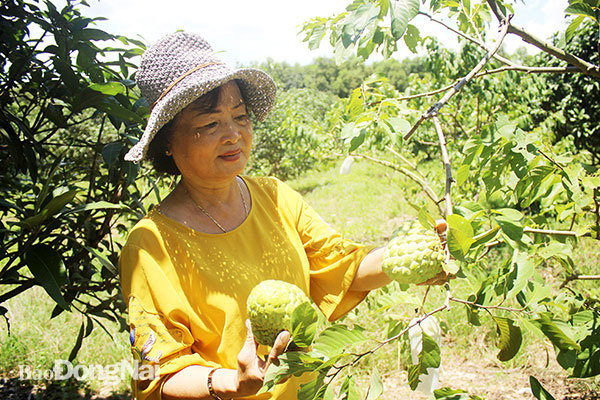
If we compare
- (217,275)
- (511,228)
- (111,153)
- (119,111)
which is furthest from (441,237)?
(111,153)

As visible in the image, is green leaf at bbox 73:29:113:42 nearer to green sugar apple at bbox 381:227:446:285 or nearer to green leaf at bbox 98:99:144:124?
green leaf at bbox 98:99:144:124

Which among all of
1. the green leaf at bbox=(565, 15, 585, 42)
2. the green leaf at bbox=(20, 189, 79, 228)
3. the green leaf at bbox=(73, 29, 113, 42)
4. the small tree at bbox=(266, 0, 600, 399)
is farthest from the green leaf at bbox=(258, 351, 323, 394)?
the green leaf at bbox=(73, 29, 113, 42)

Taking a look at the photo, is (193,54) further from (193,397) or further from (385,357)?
(385,357)

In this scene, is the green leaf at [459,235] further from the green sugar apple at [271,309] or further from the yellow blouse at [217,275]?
the yellow blouse at [217,275]

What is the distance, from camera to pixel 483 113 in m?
3.65

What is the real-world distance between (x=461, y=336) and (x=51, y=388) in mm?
2502

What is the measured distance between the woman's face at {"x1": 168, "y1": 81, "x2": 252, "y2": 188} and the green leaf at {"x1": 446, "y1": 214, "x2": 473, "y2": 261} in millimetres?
670

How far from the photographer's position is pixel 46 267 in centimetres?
126

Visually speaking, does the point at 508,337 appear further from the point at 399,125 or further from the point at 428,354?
the point at 399,125

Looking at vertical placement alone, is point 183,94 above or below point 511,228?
above

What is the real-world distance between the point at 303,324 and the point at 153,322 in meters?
0.47

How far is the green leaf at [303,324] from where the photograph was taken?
0.73 m

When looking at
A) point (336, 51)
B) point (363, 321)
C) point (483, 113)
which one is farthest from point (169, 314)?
point (483, 113)

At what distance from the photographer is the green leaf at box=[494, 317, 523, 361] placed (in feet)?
2.59
